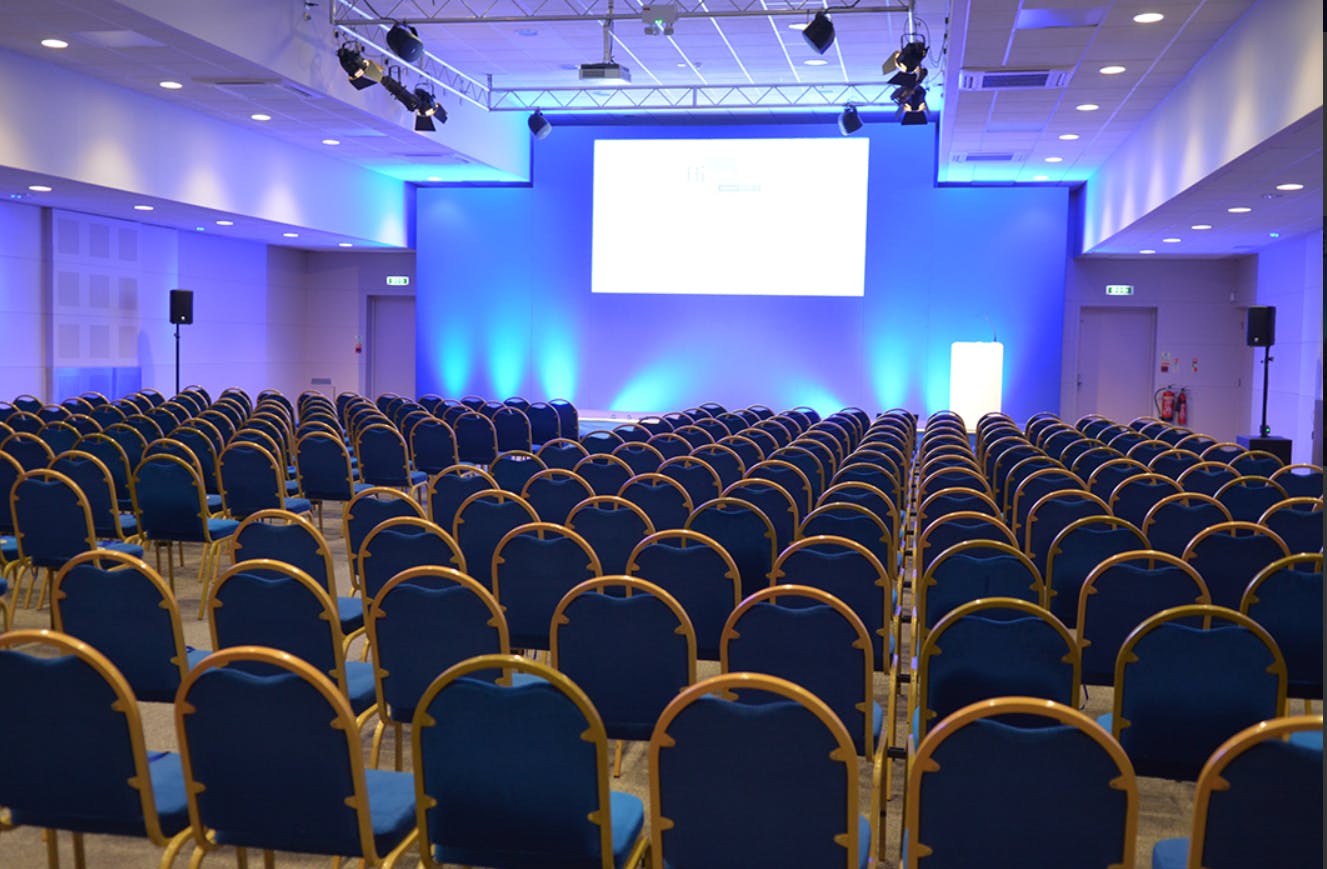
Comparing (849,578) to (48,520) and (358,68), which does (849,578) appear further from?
A: (358,68)

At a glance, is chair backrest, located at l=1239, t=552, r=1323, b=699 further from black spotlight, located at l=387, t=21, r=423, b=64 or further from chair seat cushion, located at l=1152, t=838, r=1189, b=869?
black spotlight, located at l=387, t=21, r=423, b=64

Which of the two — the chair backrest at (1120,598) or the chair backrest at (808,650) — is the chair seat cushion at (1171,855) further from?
the chair backrest at (1120,598)

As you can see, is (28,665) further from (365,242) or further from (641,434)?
(365,242)

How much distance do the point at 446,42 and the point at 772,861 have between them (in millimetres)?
13521

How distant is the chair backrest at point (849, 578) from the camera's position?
464 centimetres

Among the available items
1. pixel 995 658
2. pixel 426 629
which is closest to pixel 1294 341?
pixel 995 658

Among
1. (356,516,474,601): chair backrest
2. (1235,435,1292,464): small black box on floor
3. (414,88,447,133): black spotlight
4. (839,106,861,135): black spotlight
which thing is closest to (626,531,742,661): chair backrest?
(356,516,474,601): chair backrest

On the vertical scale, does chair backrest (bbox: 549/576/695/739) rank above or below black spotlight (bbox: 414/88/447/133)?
below

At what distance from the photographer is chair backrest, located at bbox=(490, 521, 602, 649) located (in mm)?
4906

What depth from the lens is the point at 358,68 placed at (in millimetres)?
11820

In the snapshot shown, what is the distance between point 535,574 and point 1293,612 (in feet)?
9.77

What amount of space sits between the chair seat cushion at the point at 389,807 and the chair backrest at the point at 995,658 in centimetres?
158

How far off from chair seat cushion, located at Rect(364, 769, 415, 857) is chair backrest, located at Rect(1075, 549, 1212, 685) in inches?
97.9

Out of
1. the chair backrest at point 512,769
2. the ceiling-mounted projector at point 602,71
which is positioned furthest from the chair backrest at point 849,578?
the ceiling-mounted projector at point 602,71
